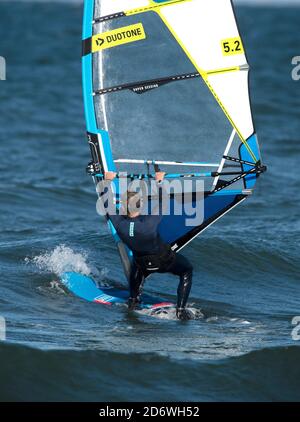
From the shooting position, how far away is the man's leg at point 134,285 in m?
7.64

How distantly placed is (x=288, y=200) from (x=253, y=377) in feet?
23.6

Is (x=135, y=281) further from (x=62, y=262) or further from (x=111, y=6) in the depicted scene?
(x=111, y=6)

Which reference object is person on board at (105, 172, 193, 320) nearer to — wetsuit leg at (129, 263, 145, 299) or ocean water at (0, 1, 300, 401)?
wetsuit leg at (129, 263, 145, 299)

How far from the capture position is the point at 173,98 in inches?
327

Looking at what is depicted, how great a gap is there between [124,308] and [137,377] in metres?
1.47

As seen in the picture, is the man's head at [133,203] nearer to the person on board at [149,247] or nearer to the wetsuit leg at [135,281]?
the person on board at [149,247]

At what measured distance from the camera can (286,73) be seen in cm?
2919

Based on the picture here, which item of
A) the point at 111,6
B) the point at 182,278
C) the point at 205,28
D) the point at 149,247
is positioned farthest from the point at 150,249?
the point at 111,6

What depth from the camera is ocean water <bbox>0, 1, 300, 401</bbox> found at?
6.24 meters

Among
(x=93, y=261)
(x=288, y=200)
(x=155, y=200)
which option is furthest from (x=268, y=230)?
(x=155, y=200)

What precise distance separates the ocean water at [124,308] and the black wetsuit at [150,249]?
0.42m

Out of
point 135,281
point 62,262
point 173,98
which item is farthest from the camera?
point 62,262

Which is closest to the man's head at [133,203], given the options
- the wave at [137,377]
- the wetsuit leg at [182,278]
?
the wetsuit leg at [182,278]
